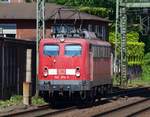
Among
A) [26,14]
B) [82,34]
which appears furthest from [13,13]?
[82,34]

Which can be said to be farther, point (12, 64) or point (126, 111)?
point (12, 64)

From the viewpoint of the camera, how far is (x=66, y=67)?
27266mm

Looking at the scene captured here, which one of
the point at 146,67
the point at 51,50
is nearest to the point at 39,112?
the point at 51,50

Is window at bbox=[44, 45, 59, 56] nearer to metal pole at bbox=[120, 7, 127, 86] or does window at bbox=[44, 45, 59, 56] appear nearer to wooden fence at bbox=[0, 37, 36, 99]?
wooden fence at bbox=[0, 37, 36, 99]

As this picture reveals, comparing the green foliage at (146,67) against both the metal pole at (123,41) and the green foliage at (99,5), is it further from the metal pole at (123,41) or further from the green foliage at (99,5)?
the metal pole at (123,41)

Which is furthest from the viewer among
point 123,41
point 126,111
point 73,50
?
point 123,41

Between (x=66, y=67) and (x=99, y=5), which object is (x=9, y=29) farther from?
(x=66, y=67)

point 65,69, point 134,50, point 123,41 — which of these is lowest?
point 65,69

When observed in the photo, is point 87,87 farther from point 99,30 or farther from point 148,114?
point 99,30

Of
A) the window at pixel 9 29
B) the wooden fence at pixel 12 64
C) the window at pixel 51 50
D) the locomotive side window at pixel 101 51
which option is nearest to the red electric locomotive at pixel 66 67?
the window at pixel 51 50

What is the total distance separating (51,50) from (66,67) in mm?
1031

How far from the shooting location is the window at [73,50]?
2742cm

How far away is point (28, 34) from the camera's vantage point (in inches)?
2125

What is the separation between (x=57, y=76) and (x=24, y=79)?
5.05 meters
